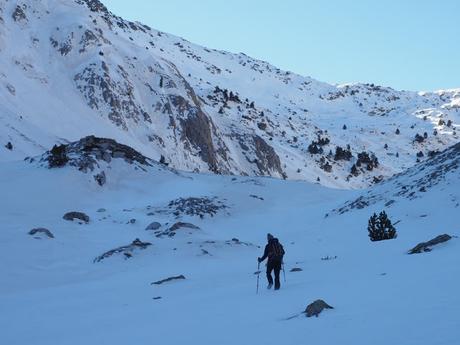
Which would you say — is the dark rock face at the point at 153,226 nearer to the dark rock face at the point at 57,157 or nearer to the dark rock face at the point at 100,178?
the dark rock face at the point at 100,178

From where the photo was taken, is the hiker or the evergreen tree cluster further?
the evergreen tree cluster

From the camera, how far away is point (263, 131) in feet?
335

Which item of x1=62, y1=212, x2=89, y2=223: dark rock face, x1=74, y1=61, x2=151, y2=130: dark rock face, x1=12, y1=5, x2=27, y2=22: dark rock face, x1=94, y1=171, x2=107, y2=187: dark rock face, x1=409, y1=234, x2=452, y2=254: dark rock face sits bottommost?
x1=409, y1=234, x2=452, y2=254: dark rock face

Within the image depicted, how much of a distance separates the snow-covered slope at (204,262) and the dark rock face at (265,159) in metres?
33.3

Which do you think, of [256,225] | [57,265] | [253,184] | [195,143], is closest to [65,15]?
[195,143]

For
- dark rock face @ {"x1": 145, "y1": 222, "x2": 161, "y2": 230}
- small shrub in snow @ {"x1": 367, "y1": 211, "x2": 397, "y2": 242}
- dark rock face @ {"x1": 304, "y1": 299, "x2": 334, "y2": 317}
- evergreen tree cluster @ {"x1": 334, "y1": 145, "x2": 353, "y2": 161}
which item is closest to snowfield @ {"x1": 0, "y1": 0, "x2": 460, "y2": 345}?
→ dark rock face @ {"x1": 145, "y1": 222, "x2": 161, "y2": 230}

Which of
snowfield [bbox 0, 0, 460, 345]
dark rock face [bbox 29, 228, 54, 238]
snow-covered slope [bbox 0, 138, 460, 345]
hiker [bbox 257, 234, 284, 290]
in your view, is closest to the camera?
snow-covered slope [bbox 0, 138, 460, 345]

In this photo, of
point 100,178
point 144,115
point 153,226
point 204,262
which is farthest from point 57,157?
point 144,115

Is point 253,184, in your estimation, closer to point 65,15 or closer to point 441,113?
point 65,15

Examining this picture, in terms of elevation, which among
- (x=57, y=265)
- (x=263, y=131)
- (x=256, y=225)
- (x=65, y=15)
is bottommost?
(x=57, y=265)

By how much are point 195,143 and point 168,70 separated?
16.6 metres

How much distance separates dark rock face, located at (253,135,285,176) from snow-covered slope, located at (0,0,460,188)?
0.20 meters

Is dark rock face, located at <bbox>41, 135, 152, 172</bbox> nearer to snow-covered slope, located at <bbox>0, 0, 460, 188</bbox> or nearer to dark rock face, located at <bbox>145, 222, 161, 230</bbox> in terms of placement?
snow-covered slope, located at <bbox>0, 0, 460, 188</bbox>

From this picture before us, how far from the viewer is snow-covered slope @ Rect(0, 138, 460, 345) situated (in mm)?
8898
